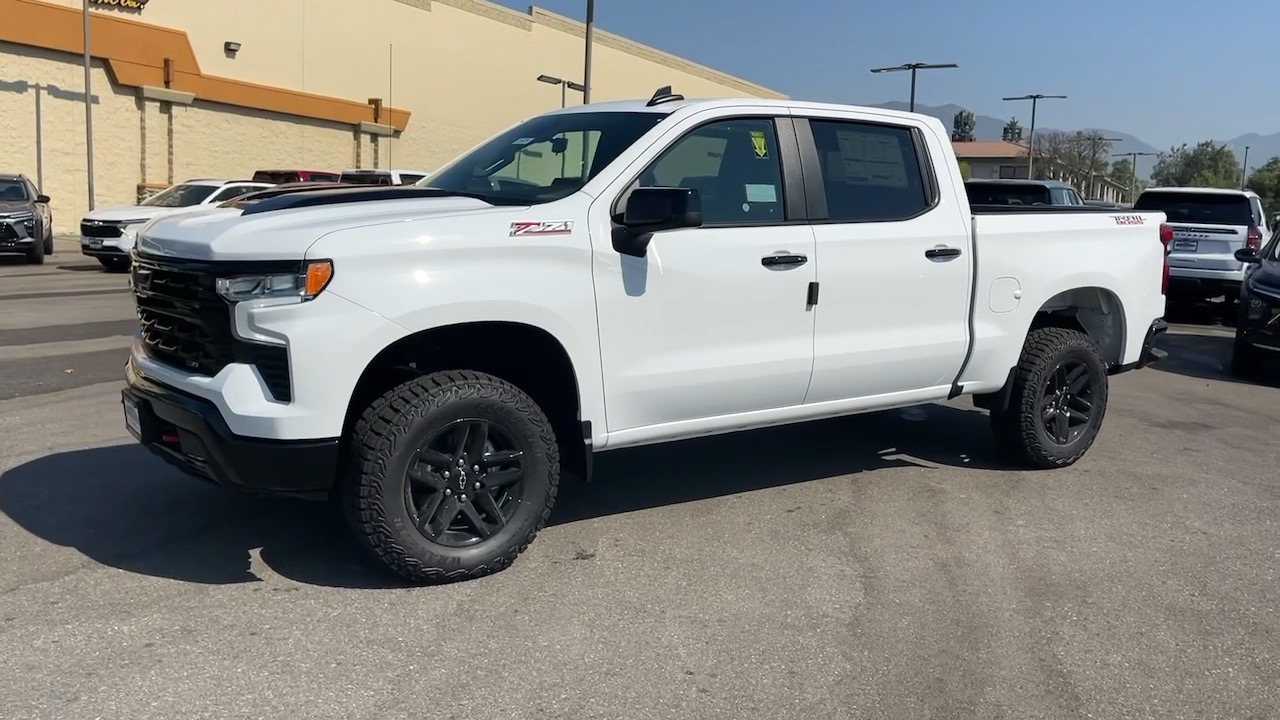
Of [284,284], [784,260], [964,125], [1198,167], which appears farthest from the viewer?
[964,125]

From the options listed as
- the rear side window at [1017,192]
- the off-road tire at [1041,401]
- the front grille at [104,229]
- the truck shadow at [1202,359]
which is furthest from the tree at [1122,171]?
the off-road tire at [1041,401]

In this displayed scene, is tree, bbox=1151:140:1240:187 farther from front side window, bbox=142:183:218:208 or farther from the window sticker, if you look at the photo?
the window sticker

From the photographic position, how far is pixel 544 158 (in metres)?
5.33

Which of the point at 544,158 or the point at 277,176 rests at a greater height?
the point at 277,176

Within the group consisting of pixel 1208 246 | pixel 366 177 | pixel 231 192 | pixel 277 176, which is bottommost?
pixel 1208 246

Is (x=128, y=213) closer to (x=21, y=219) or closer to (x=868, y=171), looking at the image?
(x=21, y=219)

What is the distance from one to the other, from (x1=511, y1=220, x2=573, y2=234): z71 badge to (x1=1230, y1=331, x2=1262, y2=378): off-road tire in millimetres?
8898

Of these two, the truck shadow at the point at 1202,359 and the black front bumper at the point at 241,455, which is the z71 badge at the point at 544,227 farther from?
the truck shadow at the point at 1202,359

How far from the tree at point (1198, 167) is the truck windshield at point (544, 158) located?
112385mm

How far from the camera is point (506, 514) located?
4.54 m

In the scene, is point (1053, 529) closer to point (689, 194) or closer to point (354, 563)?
point (689, 194)

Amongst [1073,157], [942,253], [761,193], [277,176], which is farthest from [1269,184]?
[761,193]

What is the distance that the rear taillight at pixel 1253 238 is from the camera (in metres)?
15.5

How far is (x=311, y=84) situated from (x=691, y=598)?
111ft
